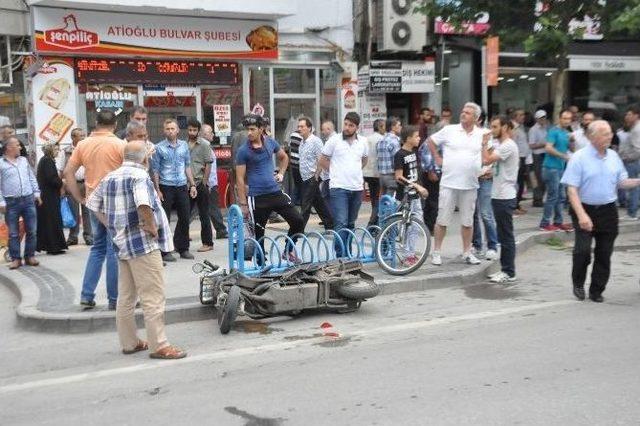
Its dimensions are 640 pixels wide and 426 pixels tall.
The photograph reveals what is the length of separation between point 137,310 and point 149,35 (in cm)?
899

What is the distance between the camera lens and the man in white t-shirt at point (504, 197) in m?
8.66

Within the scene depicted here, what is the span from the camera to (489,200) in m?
9.82

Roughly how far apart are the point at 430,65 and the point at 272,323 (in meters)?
12.1

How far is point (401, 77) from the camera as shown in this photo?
17.6 m

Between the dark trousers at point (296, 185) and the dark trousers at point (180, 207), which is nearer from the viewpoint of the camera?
the dark trousers at point (180, 207)

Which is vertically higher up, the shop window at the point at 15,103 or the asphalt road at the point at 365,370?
the shop window at the point at 15,103

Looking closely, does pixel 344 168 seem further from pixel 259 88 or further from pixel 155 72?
pixel 259 88

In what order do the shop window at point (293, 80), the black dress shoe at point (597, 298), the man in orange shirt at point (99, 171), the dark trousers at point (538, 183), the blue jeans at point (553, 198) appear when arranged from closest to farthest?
the man in orange shirt at point (99, 171) < the black dress shoe at point (597, 298) < the blue jeans at point (553, 198) < the dark trousers at point (538, 183) < the shop window at point (293, 80)

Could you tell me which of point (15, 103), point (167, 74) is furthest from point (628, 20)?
point (15, 103)

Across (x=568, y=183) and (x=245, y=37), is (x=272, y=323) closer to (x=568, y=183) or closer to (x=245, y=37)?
(x=568, y=183)

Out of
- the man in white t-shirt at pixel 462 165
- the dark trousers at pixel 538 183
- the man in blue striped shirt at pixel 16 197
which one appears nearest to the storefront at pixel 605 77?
the dark trousers at pixel 538 183

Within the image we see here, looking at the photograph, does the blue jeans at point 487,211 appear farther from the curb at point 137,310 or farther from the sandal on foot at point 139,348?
the sandal on foot at point 139,348

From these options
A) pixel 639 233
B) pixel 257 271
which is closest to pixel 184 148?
pixel 257 271

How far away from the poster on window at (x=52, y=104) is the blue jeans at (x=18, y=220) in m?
4.42
